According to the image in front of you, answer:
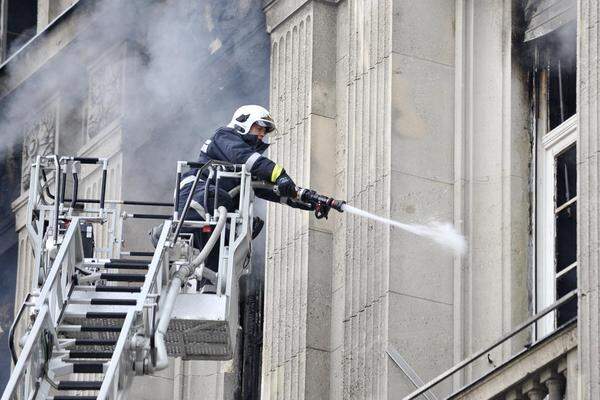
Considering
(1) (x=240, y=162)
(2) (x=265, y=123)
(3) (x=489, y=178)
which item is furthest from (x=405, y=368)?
(2) (x=265, y=123)

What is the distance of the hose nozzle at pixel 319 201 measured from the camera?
19.7 m

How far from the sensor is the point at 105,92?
26141mm

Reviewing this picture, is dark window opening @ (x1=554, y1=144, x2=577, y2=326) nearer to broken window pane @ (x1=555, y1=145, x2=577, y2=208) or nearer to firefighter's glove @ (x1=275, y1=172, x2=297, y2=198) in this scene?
broken window pane @ (x1=555, y1=145, x2=577, y2=208)

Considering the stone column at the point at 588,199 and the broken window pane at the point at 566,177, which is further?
the broken window pane at the point at 566,177

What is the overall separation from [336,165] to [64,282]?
4.27 m

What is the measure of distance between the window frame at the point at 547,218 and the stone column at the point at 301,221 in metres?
2.23

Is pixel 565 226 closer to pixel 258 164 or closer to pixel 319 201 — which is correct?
pixel 319 201

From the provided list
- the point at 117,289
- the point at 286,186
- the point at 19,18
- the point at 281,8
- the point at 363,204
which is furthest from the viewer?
the point at 19,18

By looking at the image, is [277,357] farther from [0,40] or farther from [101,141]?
[0,40]

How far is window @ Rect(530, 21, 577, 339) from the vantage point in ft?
65.1

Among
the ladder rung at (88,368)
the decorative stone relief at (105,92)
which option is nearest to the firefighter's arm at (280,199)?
the ladder rung at (88,368)

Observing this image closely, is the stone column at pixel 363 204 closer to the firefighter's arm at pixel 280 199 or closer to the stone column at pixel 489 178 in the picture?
the stone column at pixel 489 178

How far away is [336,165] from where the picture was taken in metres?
21.8

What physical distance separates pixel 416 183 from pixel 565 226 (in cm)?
144
